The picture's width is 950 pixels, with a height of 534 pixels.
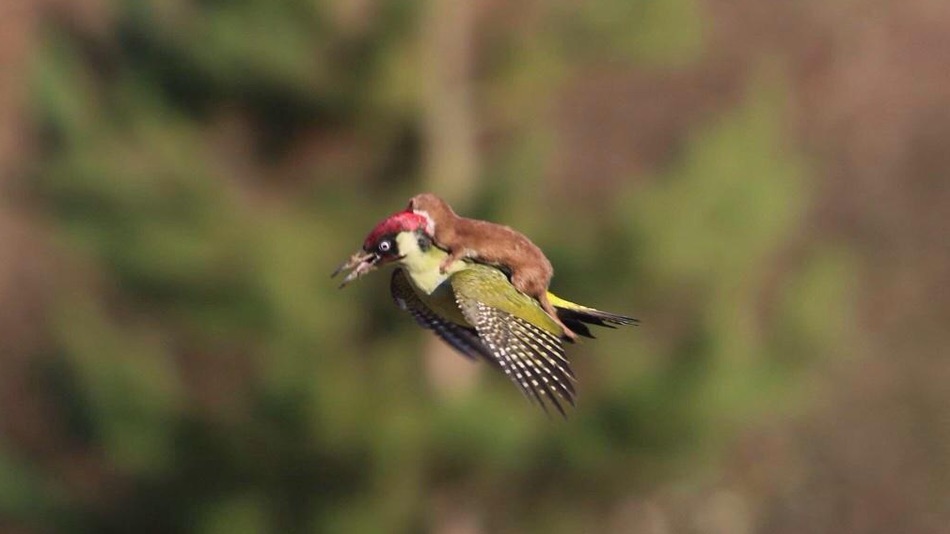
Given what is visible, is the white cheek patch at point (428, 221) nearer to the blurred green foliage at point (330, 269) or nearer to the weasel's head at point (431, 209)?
the weasel's head at point (431, 209)

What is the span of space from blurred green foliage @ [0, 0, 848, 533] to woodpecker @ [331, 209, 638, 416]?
6.54 metres

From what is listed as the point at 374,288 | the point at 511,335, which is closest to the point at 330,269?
the point at 374,288

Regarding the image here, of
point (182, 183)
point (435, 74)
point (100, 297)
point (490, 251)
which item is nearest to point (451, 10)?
point (435, 74)

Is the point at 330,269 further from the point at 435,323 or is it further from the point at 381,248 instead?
the point at 381,248

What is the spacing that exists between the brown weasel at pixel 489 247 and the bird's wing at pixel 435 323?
38 cm

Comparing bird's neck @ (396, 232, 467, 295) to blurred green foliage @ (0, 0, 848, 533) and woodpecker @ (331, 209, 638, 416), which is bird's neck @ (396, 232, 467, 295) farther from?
blurred green foliage @ (0, 0, 848, 533)

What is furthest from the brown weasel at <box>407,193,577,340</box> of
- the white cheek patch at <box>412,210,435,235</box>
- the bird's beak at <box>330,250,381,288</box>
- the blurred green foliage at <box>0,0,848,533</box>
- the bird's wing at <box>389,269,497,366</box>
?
the blurred green foliage at <box>0,0,848,533</box>

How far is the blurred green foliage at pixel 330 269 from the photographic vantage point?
30.8ft

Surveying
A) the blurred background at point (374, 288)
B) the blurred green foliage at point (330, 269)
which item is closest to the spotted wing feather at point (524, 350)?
the blurred background at point (374, 288)

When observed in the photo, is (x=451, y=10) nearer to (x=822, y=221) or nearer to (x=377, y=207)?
(x=377, y=207)

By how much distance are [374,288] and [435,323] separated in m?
6.79

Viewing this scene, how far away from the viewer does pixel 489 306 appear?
255 cm

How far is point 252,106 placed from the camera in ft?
32.0

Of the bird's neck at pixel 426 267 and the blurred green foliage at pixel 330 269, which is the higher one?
the blurred green foliage at pixel 330 269
